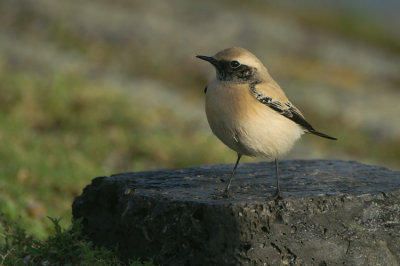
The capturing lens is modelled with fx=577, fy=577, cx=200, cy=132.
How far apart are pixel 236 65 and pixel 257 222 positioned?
1564 millimetres

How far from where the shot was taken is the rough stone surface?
16.3 ft

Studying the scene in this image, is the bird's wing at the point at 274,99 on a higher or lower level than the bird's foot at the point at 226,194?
higher

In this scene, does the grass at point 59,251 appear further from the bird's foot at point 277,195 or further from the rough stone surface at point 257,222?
the bird's foot at point 277,195

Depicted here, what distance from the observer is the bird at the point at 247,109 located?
536cm

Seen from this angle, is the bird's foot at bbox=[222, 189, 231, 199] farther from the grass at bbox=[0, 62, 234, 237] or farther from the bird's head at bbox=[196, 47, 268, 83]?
the grass at bbox=[0, 62, 234, 237]

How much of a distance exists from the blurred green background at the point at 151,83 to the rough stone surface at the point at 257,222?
2.28 metres

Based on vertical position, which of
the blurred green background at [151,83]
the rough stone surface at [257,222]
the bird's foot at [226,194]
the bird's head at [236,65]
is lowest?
the rough stone surface at [257,222]

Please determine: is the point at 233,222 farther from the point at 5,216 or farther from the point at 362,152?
the point at 362,152

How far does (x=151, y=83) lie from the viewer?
16500 mm

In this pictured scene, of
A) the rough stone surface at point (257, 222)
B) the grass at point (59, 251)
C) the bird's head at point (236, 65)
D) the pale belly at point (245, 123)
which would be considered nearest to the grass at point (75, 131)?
the grass at point (59, 251)

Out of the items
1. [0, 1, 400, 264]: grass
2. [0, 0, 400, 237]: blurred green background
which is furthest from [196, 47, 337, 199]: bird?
[0, 0, 400, 237]: blurred green background

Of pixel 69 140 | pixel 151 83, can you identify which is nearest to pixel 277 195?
pixel 69 140

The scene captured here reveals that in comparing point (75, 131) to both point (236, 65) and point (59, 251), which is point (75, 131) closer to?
point (59, 251)

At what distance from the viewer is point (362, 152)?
13.9 m
